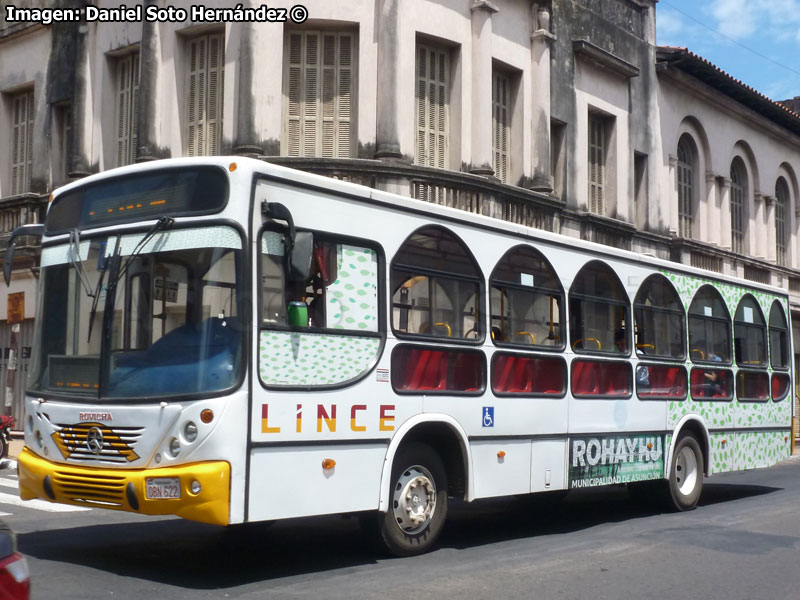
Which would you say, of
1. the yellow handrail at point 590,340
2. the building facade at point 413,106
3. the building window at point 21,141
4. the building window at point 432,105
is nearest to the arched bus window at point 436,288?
the yellow handrail at point 590,340

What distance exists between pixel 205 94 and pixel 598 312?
9.66 meters

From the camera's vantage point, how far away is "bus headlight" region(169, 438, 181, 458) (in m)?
7.48

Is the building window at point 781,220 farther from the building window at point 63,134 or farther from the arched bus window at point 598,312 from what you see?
the arched bus window at point 598,312

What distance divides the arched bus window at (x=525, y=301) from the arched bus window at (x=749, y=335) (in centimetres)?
463

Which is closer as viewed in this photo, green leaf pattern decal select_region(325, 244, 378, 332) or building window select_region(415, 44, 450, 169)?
green leaf pattern decal select_region(325, 244, 378, 332)

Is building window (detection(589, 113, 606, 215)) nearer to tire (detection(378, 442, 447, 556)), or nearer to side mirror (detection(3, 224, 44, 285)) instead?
tire (detection(378, 442, 447, 556))

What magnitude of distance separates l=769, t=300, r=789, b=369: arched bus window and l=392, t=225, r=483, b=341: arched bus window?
24.2 ft

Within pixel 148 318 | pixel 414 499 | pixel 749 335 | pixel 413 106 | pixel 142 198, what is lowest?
pixel 414 499

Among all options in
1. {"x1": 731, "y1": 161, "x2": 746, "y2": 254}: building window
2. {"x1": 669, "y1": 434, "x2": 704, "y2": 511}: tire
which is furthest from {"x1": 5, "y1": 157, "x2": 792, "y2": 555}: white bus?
{"x1": 731, "y1": 161, "x2": 746, "y2": 254}: building window

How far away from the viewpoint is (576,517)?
12633 mm

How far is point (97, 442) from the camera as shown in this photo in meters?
7.91

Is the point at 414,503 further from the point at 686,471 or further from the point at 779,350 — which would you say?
the point at 779,350

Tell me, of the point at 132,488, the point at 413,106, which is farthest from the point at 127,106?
the point at 132,488

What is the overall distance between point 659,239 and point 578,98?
4.69 m
